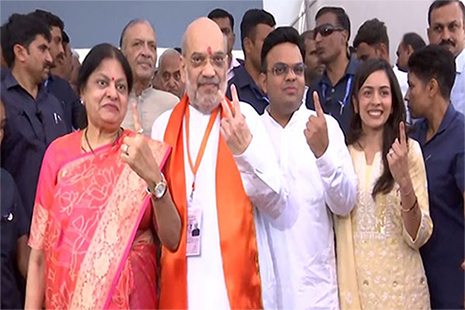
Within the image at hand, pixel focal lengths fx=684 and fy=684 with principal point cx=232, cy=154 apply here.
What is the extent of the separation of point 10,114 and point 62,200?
0.98 metres

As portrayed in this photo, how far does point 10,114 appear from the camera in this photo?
313 cm

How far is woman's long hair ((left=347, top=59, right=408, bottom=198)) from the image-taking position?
2.63 m

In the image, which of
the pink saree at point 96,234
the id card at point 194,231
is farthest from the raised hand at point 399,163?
the pink saree at point 96,234

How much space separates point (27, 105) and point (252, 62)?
1455mm

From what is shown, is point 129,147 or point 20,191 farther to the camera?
point 20,191

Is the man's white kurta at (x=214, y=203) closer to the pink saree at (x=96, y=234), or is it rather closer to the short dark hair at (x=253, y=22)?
the pink saree at (x=96, y=234)

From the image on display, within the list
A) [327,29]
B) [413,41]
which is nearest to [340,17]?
[327,29]

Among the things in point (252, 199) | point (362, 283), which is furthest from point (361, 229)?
point (252, 199)

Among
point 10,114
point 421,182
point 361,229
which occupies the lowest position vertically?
point 361,229

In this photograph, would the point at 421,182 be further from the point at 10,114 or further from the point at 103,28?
the point at 103,28

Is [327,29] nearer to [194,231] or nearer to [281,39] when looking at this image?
[281,39]

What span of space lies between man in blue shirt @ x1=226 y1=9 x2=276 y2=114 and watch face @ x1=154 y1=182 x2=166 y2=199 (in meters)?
1.43

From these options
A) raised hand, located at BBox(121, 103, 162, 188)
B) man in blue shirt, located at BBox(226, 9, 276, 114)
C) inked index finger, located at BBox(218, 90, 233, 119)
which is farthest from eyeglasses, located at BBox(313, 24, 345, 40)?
raised hand, located at BBox(121, 103, 162, 188)

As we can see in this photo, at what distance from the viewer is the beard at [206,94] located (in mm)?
2495
